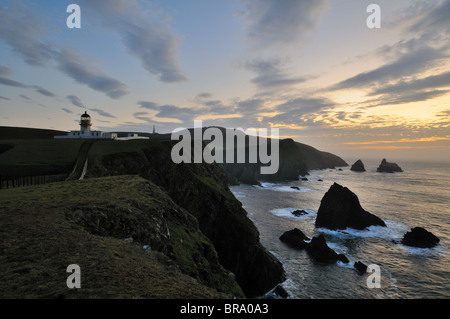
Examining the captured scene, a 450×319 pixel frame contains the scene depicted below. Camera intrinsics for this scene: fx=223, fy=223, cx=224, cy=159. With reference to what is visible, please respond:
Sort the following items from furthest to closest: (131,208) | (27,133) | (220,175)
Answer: (27,133) → (220,175) → (131,208)

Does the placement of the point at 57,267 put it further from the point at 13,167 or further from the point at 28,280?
the point at 13,167

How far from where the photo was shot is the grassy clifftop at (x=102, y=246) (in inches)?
388

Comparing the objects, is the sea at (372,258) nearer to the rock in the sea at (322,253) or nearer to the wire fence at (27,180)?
the rock in the sea at (322,253)

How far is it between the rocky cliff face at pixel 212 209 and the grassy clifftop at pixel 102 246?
19.7 metres

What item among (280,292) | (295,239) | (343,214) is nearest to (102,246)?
(280,292)

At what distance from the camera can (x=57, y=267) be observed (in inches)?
432

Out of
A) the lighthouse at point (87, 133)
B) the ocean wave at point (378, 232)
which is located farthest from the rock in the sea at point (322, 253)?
the lighthouse at point (87, 133)

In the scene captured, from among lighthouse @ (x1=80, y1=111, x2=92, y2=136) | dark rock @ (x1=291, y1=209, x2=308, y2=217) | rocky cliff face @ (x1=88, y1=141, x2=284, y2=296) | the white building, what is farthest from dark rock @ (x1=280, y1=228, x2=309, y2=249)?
lighthouse @ (x1=80, y1=111, x2=92, y2=136)

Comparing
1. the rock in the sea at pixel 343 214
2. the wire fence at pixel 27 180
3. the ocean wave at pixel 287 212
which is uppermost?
the wire fence at pixel 27 180

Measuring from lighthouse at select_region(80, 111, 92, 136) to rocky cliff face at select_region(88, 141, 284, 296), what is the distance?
155 feet

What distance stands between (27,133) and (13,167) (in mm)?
93661

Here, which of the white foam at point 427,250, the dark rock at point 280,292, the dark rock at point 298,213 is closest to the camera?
the dark rock at point 280,292
